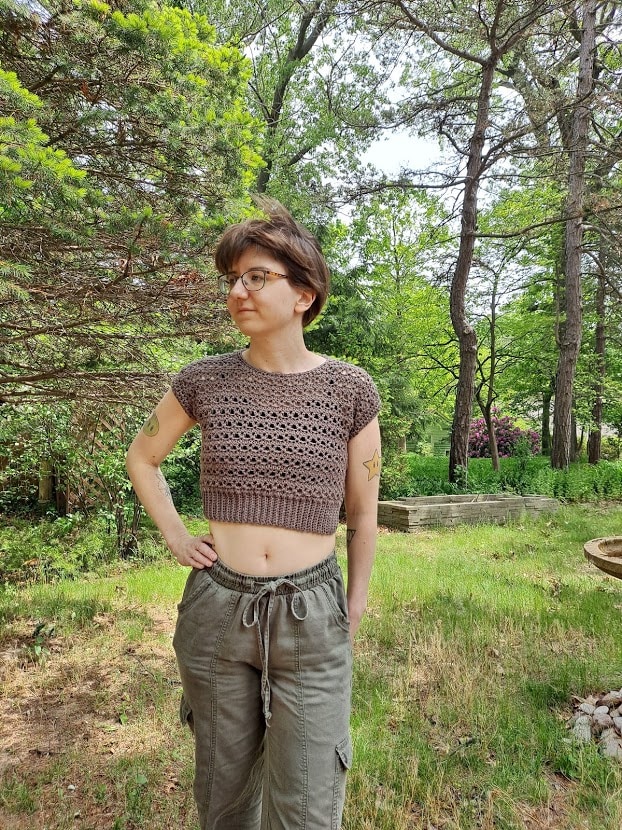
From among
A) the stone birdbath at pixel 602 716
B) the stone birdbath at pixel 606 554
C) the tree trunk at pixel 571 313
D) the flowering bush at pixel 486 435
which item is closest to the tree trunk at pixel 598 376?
the tree trunk at pixel 571 313

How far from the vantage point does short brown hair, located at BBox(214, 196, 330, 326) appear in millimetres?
1548

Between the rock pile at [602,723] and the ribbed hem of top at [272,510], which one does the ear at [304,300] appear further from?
the rock pile at [602,723]

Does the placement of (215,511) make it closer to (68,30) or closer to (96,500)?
(68,30)

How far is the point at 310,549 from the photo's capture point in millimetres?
1589

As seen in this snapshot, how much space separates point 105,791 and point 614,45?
1436 cm

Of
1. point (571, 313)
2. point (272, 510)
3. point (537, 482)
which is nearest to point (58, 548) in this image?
point (272, 510)

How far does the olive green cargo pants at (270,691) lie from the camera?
146 cm

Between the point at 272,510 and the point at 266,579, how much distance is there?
7.3 inches

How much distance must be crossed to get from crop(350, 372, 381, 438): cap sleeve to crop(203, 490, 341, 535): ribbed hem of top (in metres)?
0.25

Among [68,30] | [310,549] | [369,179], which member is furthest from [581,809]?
[369,179]

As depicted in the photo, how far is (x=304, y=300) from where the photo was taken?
5.40 ft

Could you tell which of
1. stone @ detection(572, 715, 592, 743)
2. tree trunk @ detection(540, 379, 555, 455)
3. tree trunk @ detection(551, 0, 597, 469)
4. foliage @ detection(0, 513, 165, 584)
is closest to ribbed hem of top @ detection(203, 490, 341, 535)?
stone @ detection(572, 715, 592, 743)

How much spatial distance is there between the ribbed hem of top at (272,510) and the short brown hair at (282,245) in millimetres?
614

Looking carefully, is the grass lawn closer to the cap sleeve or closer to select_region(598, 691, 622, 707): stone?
select_region(598, 691, 622, 707): stone
